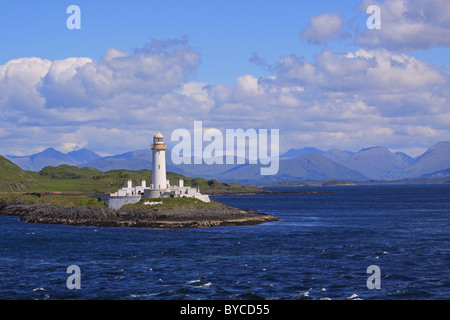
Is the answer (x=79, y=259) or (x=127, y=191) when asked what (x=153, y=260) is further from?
(x=127, y=191)

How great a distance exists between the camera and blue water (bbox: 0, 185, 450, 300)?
137 ft

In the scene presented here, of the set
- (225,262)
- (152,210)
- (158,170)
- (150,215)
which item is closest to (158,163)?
(158,170)

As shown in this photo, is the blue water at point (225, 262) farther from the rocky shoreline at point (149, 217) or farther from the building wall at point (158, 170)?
the building wall at point (158, 170)

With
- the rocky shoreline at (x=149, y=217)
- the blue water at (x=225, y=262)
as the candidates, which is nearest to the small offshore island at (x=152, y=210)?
the rocky shoreline at (x=149, y=217)

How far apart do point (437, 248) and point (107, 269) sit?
39.0m

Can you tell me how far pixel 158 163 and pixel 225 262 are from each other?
5183 centimetres

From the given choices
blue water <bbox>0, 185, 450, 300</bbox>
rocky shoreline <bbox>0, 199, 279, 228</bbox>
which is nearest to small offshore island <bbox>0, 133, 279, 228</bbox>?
rocky shoreline <bbox>0, 199, 279, 228</bbox>

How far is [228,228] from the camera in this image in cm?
8631

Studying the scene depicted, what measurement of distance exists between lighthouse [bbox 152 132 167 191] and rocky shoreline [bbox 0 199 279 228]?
10.3 metres

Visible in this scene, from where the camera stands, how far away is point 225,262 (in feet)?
179

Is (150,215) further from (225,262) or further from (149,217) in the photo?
(225,262)

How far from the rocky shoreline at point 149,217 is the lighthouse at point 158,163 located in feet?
33.8
